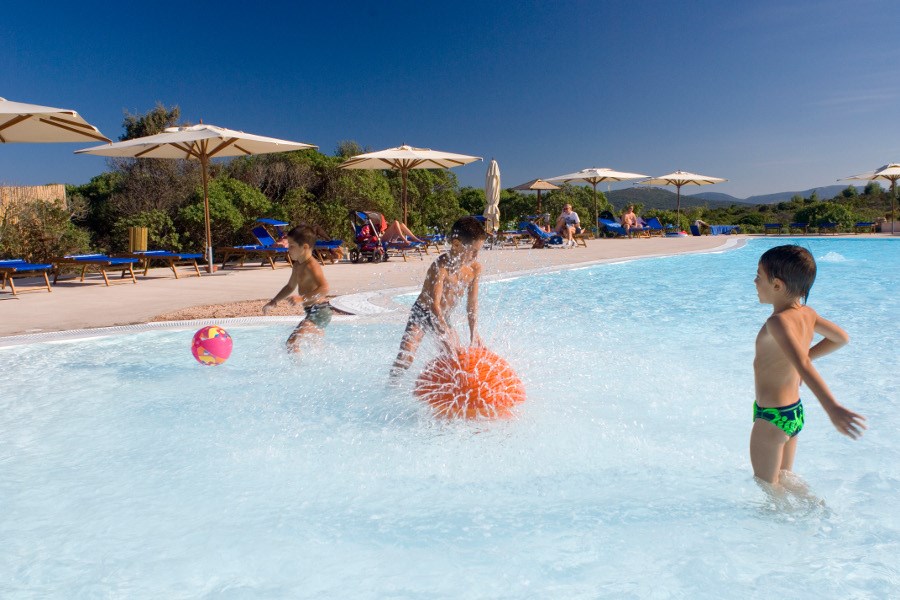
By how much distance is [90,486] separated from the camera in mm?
3408

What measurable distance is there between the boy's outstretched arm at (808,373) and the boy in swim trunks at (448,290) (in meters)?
1.96

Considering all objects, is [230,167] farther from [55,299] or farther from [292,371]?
[292,371]

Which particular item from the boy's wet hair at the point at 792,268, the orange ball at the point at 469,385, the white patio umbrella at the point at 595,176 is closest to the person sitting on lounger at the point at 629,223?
the white patio umbrella at the point at 595,176

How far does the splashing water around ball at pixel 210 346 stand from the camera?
16.9 feet

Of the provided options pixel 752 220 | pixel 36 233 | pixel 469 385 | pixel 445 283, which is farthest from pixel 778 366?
pixel 752 220

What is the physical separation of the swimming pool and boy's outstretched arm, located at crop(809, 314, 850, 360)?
2.39 ft

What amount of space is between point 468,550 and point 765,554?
48.0 inches

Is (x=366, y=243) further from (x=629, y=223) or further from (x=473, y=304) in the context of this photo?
(x=629, y=223)

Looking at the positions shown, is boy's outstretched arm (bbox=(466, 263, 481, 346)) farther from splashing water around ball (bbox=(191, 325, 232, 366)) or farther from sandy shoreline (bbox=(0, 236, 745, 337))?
sandy shoreline (bbox=(0, 236, 745, 337))

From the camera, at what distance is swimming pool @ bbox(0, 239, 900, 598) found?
2551 mm

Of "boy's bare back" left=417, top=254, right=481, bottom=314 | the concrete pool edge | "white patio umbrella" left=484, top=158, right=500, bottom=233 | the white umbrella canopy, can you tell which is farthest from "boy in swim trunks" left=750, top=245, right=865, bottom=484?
"white patio umbrella" left=484, top=158, right=500, bottom=233

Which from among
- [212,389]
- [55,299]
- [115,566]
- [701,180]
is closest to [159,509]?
[115,566]

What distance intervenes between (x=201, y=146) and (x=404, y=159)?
5.64m

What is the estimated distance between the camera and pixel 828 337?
8.57 feet
